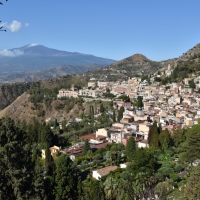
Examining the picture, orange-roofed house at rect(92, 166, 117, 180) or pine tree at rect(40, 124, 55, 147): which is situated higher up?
pine tree at rect(40, 124, 55, 147)

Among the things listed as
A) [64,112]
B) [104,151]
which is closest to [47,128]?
[104,151]

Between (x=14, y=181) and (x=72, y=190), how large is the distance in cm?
357

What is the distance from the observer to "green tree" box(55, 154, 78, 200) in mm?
11565

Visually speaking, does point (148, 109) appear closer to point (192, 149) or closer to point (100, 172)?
point (192, 149)

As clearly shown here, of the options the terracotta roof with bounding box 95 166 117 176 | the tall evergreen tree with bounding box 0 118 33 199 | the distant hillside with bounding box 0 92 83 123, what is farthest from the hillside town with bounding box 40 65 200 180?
the tall evergreen tree with bounding box 0 118 33 199

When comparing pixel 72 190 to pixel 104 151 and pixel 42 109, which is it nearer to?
pixel 104 151

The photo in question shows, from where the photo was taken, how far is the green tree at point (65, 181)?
11.6 metres

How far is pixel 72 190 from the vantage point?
40.0 ft

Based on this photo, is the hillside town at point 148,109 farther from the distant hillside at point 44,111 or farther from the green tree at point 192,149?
the green tree at point 192,149

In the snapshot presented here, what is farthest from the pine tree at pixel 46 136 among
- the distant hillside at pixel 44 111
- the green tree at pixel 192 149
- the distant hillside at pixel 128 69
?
the distant hillside at pixel 128 69

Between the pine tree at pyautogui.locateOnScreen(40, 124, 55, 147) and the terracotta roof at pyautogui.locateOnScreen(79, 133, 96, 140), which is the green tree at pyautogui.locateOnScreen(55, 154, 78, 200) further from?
the terracotta roof at pyautogui.locateOnScreen(79, 133, 96, 140)

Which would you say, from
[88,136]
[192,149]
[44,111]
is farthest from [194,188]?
[44,111]

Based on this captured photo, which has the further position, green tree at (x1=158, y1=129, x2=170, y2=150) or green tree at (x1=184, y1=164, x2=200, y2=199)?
green tree at (x1=158, y1=129, x2=170, y2=150)

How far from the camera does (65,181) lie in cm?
1205
